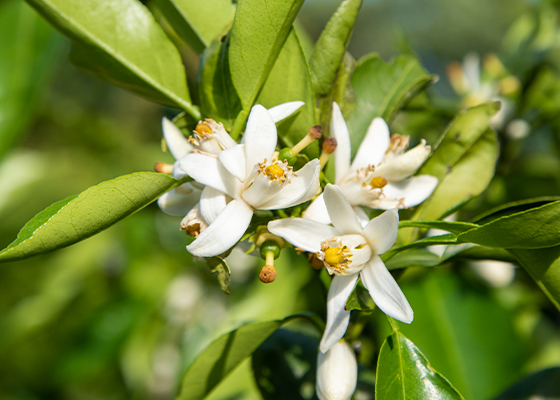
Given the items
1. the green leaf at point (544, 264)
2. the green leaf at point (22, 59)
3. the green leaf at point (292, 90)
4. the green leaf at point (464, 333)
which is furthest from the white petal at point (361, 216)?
the green leaf at point (22, 59)

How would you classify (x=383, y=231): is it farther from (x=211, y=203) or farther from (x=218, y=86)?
(x=218, y=86)

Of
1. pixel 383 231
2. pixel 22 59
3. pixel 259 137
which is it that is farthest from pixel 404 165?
pixel 22 59

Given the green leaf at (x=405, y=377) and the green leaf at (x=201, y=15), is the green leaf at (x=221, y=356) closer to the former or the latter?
the green leaf at (x=405, y=377)

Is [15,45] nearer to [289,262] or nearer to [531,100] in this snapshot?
[289,262]

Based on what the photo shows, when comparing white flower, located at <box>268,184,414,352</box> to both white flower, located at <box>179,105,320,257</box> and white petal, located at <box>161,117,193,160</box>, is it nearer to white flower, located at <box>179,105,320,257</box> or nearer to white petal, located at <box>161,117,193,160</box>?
white flower, located at <box>179,105,320,257</box>

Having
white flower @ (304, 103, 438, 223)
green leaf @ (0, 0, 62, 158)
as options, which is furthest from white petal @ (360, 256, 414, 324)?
green leaf @ (0, 0, 62, 158)

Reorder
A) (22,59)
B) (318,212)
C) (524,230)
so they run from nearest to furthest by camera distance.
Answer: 1. (524,230)
2. (318,212)
3. (22,59)
